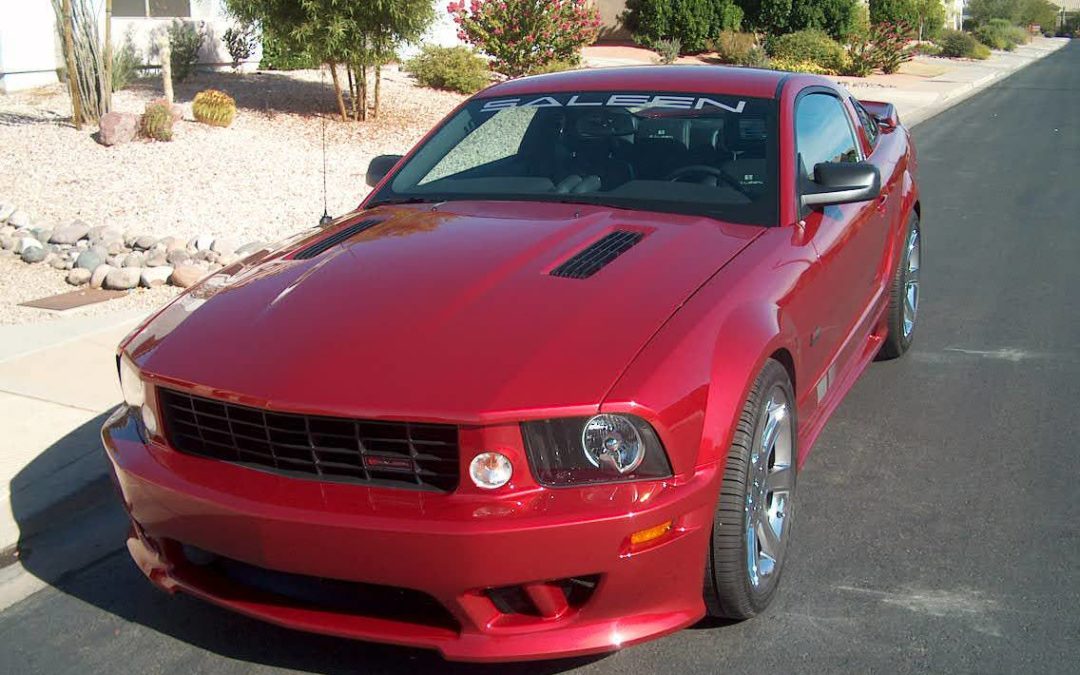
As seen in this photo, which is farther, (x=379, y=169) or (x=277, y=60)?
(x=277, y=60)

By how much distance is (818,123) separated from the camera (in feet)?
16.7

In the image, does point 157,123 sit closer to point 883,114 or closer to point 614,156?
point 883,114

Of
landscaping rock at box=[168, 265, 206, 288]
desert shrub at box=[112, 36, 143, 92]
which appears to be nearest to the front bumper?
landscaping rock at box=[168, 265, 206, 288]

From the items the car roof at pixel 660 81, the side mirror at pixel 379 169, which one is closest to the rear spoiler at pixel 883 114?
the car roof at pixel 660 81

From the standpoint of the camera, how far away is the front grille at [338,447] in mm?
2926

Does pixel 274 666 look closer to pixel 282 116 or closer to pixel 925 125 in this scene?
pixel 282 116

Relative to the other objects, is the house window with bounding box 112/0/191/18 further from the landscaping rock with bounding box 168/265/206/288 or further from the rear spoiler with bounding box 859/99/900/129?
the rear spoiler with bounding box 859/99/900/129

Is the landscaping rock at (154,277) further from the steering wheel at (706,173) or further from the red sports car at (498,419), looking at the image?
the steering wheel at (706,173)

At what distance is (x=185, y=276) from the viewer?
7.68 metres

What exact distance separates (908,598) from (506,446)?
1625mm

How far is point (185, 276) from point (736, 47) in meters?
24.5

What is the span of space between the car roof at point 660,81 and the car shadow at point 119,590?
245 cm

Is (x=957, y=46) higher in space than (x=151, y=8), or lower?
lower

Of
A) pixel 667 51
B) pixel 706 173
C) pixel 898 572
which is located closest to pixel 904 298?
pixel 706 173
